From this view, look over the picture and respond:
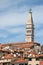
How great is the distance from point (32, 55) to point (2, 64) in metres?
8.53

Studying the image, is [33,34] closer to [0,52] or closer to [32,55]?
[0,52]

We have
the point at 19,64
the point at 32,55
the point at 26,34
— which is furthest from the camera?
the point at 26,34

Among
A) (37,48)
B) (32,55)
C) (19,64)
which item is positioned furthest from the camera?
(37,48)

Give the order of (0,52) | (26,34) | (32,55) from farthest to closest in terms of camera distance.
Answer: (26,34)
(0,52)
(32,55)

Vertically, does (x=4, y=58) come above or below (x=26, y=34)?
below

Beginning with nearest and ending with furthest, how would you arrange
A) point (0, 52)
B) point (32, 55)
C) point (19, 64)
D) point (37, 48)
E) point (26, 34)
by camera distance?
point (19, 64) → point (32, 55) → point (0, 52) → point (37, 48) → point (26, 34)

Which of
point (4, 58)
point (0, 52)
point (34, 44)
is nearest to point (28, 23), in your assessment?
point (34, 44)

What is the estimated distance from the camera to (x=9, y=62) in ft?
297

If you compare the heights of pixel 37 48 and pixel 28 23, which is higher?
pixel 28 23

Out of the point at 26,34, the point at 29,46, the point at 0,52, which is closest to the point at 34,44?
the point at 29,46

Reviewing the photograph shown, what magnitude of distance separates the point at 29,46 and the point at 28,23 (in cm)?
4051

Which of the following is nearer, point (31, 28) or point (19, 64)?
point (19, 64)

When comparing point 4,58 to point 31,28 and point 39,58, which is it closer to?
point 39,58

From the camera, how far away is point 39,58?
90.4 m
